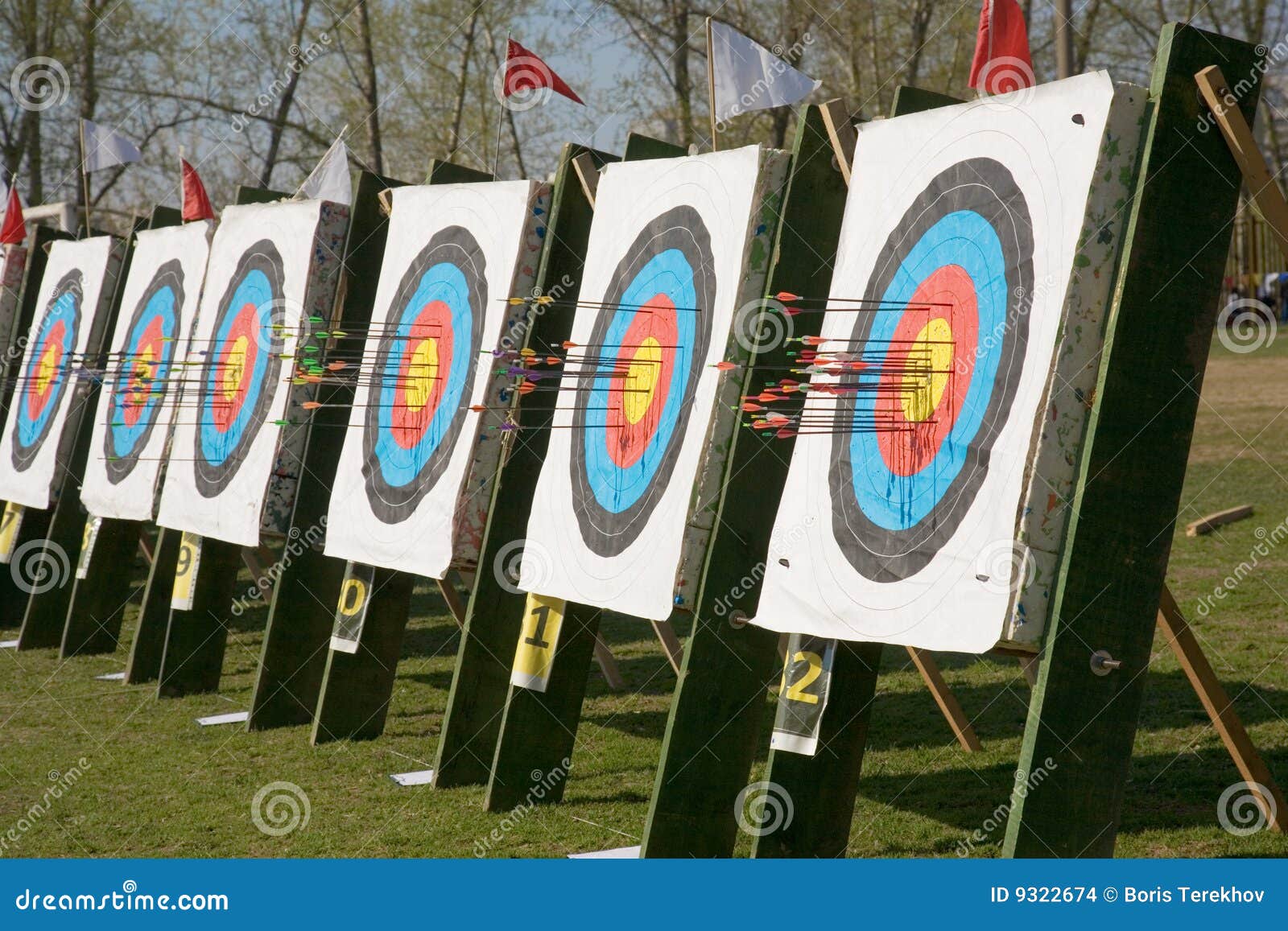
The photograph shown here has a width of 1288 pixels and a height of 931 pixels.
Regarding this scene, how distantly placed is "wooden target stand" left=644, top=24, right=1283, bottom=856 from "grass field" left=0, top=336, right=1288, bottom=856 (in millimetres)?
999

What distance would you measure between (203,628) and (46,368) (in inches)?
145

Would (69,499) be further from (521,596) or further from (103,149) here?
(521,596)

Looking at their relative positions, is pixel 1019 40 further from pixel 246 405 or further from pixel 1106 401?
pixel 246 405

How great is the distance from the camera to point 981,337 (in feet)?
11.3

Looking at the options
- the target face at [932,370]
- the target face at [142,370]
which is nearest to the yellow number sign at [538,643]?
the target face at [932,370]

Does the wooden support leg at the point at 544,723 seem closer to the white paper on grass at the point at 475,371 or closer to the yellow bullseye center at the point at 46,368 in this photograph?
the white paper on grass at the point at 475,371

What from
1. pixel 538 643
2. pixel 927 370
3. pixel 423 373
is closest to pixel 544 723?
pixel 538 643

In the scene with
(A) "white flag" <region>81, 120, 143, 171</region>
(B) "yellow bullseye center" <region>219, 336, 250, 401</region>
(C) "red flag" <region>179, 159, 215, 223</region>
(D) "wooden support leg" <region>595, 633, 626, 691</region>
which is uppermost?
(A) "white flag" <region>81, 120, 143, 171</region>

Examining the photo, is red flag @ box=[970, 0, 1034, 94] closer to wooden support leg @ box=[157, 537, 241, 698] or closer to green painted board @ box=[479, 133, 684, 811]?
green painted board @ box=[479, 133, 684, 811]

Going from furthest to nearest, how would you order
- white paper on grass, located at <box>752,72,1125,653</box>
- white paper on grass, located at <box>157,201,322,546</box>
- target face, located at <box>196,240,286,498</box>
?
target face, located at <box>196,240,286,498</box>, white paper on grass, located at <box>157,201,322,546</box>, white paper on grass, located at <box>752,72,1125,653</box>

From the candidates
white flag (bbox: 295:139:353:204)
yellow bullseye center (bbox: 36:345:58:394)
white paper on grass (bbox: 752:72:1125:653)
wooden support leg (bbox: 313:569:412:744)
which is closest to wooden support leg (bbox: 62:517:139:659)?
yellow bullseye center (bbox: 36:345:58:394)

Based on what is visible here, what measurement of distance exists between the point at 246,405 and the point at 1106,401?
4925 millimetres

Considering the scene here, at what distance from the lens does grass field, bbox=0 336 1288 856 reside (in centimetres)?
440

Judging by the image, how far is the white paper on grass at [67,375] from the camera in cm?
894
